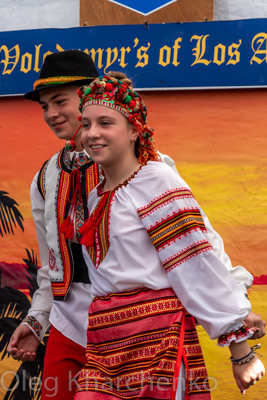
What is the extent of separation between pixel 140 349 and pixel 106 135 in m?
0.66

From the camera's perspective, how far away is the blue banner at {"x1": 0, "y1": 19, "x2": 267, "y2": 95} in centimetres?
334

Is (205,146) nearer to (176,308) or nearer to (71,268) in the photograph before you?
(71,268)

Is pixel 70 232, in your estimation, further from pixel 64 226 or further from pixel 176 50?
pixel 176 50

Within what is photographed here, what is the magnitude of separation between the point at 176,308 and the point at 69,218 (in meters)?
0.65

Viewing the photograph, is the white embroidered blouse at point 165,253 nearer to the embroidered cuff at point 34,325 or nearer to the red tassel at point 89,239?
the red tassel at point 89,239

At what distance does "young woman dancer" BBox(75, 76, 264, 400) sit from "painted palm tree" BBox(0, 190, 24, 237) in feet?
5.18

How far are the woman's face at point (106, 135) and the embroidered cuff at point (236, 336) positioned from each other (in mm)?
632

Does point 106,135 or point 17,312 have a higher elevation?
point 106,135

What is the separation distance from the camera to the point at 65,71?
2.52 m

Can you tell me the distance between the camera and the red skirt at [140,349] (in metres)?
1.89

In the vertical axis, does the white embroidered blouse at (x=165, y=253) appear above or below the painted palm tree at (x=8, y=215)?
above

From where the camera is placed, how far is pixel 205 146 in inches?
134

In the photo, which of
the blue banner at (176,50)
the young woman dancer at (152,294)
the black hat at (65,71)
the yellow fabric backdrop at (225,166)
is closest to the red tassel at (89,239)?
the young woman dancer at (152,294)

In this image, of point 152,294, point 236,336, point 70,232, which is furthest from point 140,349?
point 70,232
